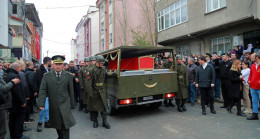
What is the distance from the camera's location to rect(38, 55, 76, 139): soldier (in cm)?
376

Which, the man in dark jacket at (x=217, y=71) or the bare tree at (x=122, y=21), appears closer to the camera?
the man in dark jacket at (x=217, y=71)

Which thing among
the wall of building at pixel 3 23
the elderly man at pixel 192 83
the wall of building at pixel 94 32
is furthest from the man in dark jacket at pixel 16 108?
the wall of building at pixel 94 32

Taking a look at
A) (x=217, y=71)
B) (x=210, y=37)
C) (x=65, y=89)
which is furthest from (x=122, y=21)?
(x=65, y=89)

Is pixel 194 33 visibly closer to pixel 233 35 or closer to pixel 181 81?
pixel 233 35

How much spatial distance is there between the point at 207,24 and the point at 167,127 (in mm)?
10272

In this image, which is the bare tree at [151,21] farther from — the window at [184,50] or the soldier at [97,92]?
the soldier at [97,92]

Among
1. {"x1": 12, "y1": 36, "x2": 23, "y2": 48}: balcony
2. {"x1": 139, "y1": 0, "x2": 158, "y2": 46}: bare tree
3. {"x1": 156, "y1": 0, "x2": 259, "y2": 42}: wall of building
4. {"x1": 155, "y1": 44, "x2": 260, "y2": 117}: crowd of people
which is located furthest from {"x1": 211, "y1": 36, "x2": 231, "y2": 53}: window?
{"x1": 12, "y1": 36, "x2": 23, "y2": 48}: balcony

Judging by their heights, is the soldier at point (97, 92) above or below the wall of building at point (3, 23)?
below

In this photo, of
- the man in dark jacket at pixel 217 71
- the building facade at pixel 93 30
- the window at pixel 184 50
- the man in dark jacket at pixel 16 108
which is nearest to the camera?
the man in dark jacket at pixel 16 108

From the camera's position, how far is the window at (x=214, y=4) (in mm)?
12141

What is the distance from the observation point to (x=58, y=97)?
3.79 meters

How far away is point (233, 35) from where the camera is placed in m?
12.2

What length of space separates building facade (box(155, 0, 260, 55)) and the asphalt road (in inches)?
262

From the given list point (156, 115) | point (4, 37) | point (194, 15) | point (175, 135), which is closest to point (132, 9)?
point (194, 15)
